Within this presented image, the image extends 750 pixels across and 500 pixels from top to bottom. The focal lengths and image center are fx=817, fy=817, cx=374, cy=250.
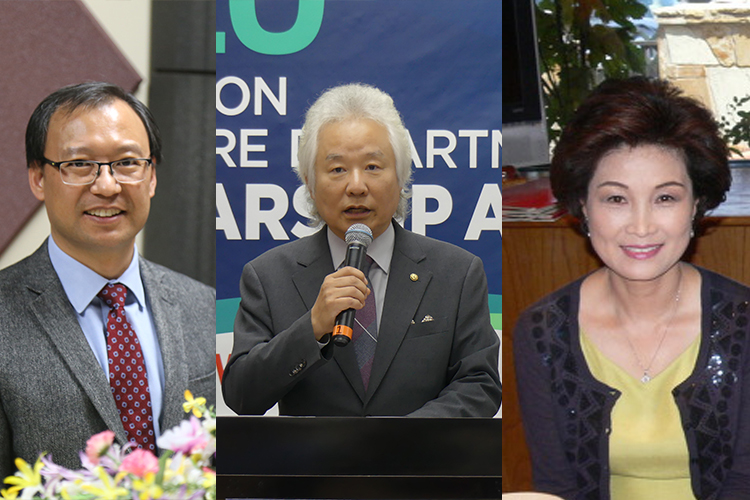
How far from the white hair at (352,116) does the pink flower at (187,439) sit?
0.84 metres

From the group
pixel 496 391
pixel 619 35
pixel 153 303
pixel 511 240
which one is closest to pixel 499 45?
pixel 619 35

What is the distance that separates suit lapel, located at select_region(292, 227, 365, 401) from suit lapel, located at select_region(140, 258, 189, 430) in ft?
2.03

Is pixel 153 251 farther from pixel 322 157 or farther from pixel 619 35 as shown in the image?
pixel 619 35

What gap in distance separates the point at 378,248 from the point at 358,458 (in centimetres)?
72

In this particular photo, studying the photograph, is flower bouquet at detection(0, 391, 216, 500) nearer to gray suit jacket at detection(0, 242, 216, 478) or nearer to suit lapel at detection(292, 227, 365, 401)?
gray suit jacket at detection(0, 242, 216, 478)

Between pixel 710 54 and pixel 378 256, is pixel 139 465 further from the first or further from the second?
pixel 710 54

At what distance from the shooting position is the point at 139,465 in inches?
97.6

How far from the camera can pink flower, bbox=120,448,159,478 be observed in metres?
2.47

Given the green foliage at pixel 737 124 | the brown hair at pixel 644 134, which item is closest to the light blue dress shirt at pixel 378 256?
the brown hair at pixel 644 134

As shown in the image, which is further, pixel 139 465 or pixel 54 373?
pixel 54 373

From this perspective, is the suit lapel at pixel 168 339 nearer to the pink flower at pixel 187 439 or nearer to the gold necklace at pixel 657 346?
the pink flower at pixel 187 439

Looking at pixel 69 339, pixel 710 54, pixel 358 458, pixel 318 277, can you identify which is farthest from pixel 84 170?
pixel 710 54

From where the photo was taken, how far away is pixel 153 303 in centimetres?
318

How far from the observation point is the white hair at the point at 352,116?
2.81 m
